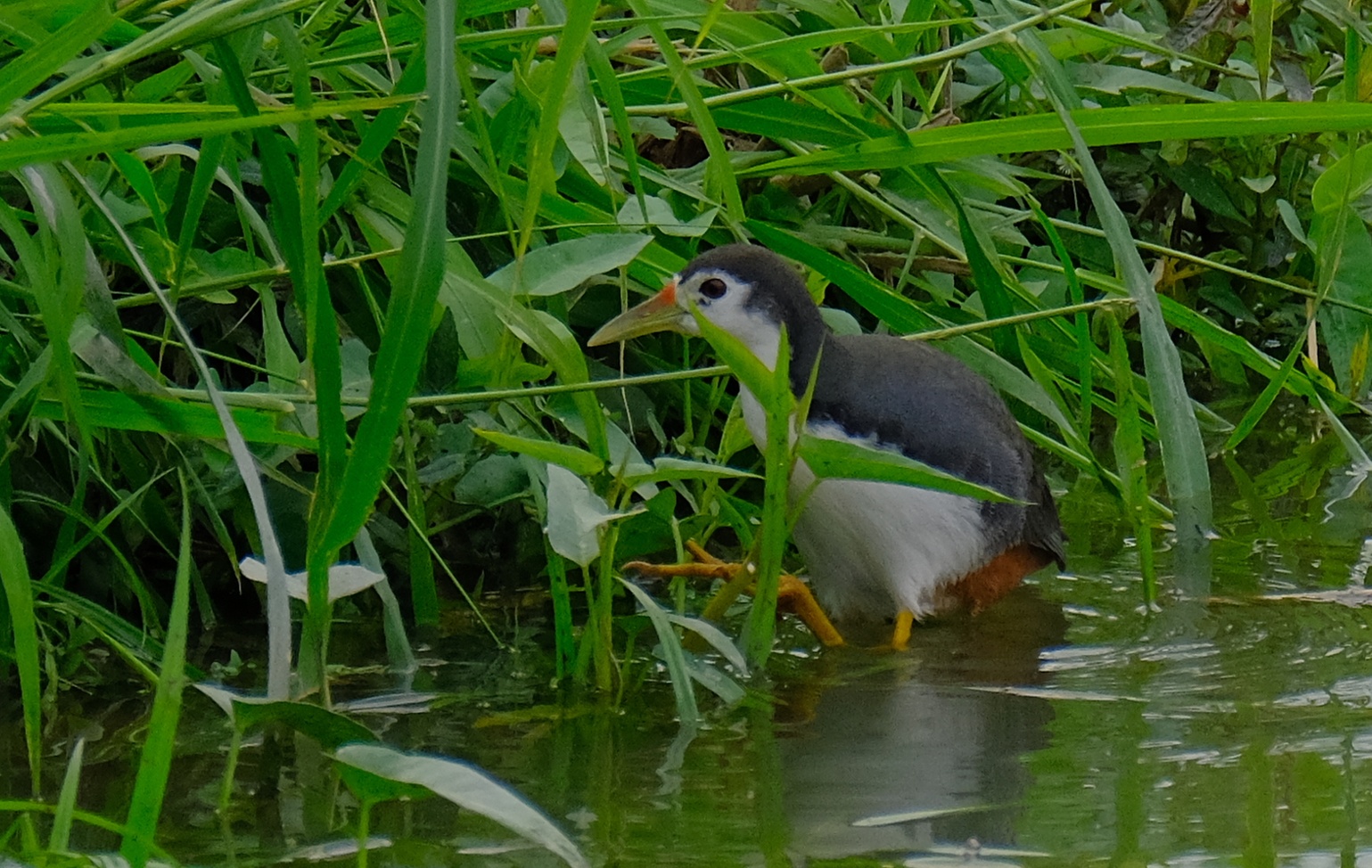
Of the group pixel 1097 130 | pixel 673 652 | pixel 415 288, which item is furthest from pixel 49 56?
pixel 1097 130

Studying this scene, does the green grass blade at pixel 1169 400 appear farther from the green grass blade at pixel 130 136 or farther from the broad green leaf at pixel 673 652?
the green grass blade at pixel 130 136

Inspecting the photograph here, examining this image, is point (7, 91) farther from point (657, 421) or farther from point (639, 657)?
point (657, 421)

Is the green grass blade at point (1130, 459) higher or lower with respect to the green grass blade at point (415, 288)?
lower

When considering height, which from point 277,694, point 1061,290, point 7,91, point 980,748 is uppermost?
point 7,91

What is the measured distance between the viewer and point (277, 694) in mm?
1953

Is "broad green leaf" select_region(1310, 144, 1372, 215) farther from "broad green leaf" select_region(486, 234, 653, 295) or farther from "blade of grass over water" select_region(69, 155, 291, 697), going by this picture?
"blade of grass over water" select_region(69, 155, 291, 697)

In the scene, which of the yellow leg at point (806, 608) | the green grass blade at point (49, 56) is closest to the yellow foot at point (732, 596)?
the yellow leg at point (806, 608)

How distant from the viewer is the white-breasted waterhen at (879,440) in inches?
130

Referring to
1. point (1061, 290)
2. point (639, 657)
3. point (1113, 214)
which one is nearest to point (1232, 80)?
point (1061, 290)

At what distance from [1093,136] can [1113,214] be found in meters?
0.31

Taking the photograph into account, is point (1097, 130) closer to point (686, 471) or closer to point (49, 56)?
point (686, 471)

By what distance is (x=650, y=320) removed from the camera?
324cm

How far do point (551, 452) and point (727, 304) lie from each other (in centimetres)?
106

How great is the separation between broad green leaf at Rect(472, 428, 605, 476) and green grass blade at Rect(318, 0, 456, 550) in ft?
1.15
